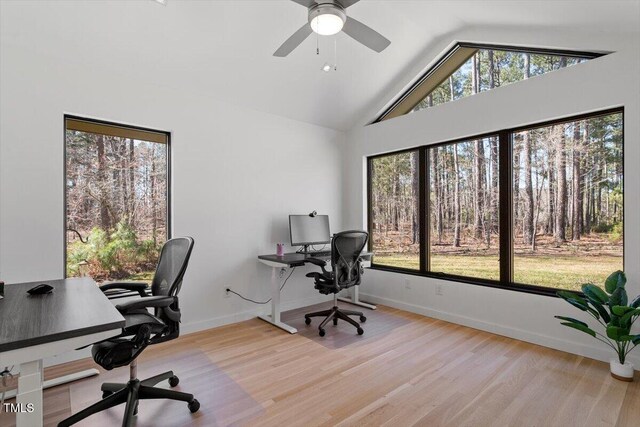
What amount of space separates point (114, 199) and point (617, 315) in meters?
4.32

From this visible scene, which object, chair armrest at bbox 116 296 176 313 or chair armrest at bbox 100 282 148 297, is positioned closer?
chair armrest at bbox 116 296 176 313

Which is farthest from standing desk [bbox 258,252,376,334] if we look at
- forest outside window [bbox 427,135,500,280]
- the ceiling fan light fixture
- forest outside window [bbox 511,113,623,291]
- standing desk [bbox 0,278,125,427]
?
the ceiling fan light fixture

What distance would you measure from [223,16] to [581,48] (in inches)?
126

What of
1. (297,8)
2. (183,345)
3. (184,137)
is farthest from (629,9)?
(183,345)

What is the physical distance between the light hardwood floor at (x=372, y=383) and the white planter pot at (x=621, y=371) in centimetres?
6

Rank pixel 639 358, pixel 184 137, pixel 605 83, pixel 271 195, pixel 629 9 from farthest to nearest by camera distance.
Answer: pixel 271 195 < pixel 184 137 < pixel 605 83 < pixel 639 358 < pixel 629 9

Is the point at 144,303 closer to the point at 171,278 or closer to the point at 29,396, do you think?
the point at 171,278

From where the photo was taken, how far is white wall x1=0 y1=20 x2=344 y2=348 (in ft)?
8.49

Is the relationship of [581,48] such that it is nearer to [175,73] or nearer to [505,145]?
[505,145]

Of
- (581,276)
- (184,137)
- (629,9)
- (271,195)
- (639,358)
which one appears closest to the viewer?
(629,9)

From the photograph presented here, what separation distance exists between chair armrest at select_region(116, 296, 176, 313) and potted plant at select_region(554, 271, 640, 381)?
3.00 meters

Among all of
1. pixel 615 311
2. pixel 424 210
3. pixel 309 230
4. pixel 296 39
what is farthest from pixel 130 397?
pixel 424 210

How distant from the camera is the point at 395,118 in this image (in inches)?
175

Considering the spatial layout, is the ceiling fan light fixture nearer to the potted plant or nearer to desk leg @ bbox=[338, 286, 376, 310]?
the potted plant
